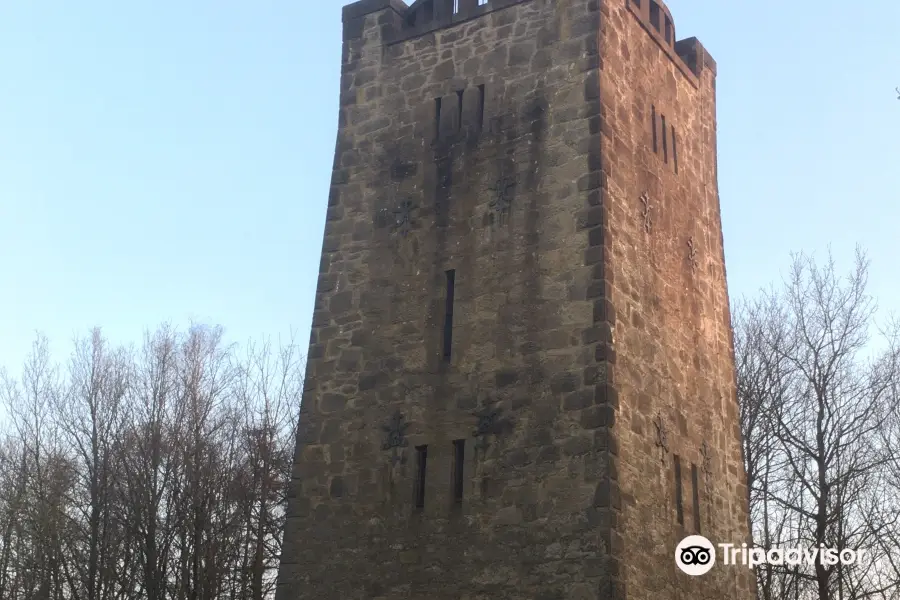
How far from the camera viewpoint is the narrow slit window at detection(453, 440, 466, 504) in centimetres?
1212

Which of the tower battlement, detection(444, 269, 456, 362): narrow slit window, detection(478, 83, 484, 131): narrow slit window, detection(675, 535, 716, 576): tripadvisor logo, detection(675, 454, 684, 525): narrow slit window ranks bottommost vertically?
detection(675, 535, 716, 576): tripadvisor logo

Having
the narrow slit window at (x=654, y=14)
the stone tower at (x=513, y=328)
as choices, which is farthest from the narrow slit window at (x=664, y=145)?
the narrow slit window at (x=654, y=14)

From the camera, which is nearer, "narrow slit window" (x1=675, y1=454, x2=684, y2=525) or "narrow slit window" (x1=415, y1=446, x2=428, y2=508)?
"narrow slit window" (x1=415, y1=446, x2=428, y2=508)

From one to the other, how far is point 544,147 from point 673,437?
3.69 m

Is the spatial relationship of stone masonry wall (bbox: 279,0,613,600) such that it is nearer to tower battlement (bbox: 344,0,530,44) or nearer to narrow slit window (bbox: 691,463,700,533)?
tower battlement (bbox: 344,0,530,44)

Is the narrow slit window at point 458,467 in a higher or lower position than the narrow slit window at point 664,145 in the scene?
lower

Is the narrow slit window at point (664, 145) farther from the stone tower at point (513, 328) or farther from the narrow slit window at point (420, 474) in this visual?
the narrow slit window at point (420, 474)

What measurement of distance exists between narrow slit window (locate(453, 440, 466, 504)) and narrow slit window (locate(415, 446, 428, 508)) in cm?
37

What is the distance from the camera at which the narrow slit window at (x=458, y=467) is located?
39.8 ft

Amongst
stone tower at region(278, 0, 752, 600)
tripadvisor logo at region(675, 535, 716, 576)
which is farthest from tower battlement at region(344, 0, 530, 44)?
tripadvisor logo at region(675, 535, 716, 576)

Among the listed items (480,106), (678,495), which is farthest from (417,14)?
(678,495)

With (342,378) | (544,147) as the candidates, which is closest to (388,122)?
(544,147)

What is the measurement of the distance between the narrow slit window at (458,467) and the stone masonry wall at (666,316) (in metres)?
1.77

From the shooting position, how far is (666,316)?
13516mm
